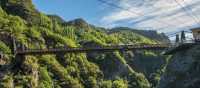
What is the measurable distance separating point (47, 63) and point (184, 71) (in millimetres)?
77216

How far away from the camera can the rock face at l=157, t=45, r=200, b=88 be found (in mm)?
57031

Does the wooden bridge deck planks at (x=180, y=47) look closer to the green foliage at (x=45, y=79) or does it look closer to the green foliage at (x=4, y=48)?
the green foliage at (x=4, y=48)

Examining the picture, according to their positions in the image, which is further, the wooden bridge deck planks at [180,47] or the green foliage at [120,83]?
the green foliage at [120,83]

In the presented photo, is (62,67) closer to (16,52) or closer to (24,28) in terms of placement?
(24,28)

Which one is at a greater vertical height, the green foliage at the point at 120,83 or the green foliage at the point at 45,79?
the green foliage at the point at 45,79

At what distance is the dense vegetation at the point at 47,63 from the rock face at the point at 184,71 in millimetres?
37991

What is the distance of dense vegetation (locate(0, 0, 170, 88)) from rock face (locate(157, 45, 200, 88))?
37991mm

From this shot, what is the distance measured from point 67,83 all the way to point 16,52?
3324 cm

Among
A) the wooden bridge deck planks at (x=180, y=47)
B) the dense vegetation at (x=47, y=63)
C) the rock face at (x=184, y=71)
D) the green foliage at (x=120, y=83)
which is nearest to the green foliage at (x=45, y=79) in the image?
→ the dense vegetation at (x=47, y=63)

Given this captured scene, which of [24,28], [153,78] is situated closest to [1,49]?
[24,28]

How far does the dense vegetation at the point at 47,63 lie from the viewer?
320 ft

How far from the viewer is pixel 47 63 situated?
133 metres

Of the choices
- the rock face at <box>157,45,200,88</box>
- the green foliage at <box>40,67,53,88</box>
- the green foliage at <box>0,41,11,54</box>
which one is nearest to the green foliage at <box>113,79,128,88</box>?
the green foliage at <box>40,67,53,88</box>

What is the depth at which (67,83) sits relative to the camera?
12925cm
